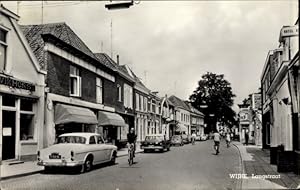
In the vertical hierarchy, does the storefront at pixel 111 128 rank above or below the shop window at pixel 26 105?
below

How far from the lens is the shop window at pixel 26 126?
15909 mm

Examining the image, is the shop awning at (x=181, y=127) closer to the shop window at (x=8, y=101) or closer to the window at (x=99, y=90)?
the window at (x=99, y=90)

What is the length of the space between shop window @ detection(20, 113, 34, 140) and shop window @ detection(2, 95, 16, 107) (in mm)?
688

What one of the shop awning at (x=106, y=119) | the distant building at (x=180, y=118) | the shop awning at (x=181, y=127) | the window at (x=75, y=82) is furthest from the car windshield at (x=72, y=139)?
the shop awning at (x=181, y=127)

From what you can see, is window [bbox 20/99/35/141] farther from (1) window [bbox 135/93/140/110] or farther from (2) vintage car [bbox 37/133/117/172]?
(1) window [bbox 135/93/140/110]

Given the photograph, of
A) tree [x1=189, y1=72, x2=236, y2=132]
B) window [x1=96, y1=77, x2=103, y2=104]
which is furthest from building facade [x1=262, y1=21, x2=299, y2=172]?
window [x1=96, y1=77, x2=103, y2=104]

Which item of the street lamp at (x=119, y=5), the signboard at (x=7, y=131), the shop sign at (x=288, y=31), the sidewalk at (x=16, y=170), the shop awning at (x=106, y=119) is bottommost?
the sidewalk at (x=16, y=170)

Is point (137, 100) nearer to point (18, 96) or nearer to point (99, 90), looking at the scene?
point (99, 90)

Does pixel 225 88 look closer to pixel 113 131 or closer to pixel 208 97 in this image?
pixel 208 97

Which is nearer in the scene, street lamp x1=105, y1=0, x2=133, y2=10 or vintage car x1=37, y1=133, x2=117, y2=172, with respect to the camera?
street lamp x1=105, y1=0, x2=133, y2=10

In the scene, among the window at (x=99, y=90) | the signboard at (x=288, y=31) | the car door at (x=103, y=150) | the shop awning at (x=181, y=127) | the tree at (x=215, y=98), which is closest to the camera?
the signboard at (x=288, y=31)

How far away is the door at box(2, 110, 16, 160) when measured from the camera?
1479 centimetres

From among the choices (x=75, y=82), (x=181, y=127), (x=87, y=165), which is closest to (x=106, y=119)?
(x=75, y=82)

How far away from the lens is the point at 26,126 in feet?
53.2
